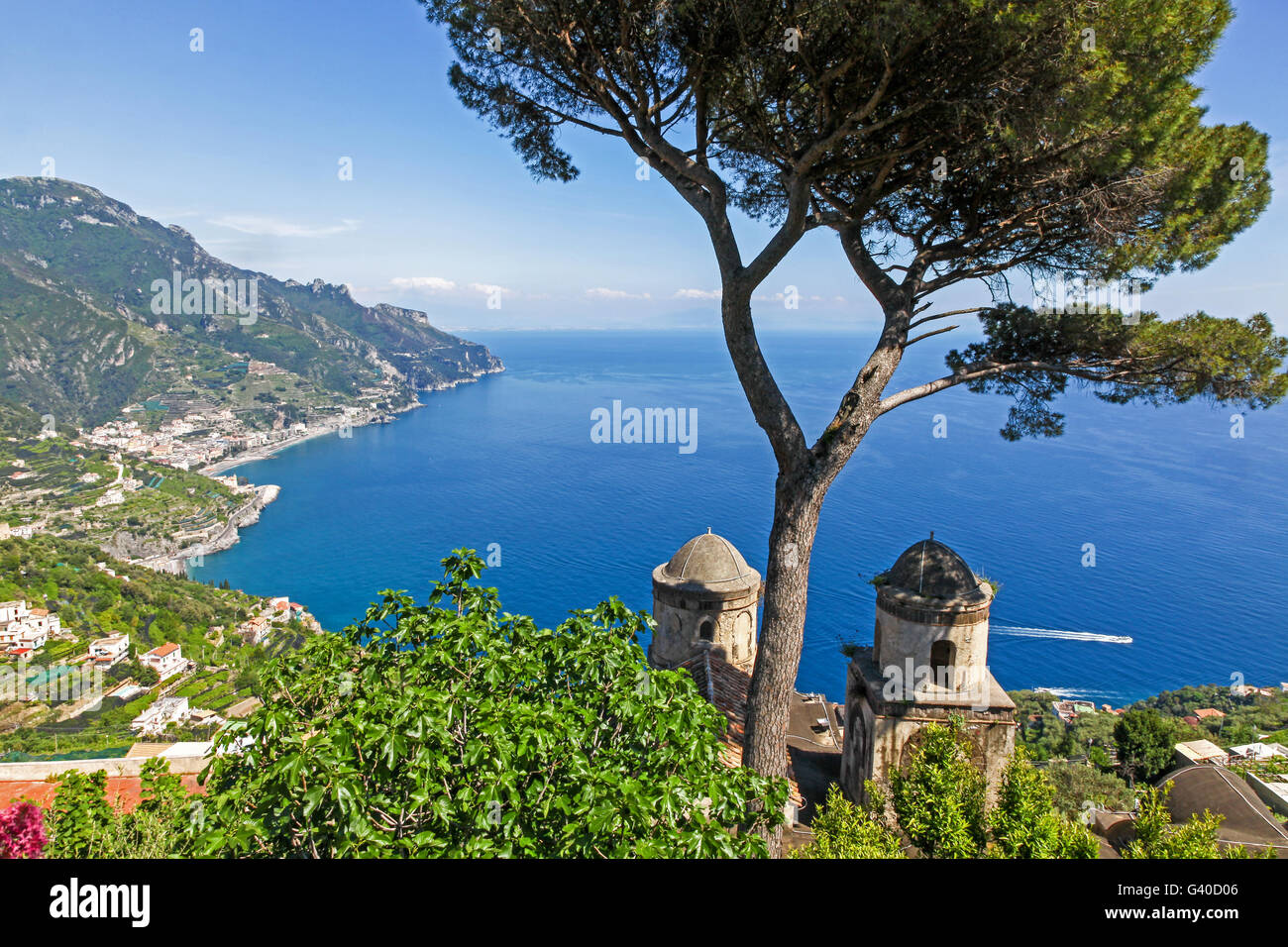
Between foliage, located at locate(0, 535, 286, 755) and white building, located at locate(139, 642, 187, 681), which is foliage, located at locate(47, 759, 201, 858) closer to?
foliage, located at locate(0, 535, 286, 755)

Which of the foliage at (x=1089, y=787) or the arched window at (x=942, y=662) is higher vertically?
the arched window at (x=942, y=662)

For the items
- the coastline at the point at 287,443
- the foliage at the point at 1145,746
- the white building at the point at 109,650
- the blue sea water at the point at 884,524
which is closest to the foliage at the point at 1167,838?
the foliage at the point at 1145,746

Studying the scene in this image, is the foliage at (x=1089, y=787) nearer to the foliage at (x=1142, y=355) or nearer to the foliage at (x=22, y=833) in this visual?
the foliage at (x=1142, y=355)

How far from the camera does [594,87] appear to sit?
6891 mm

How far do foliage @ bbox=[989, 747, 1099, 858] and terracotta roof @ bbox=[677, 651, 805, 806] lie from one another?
318 cm

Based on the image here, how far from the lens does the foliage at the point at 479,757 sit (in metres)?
3.40

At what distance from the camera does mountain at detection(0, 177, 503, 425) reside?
101438mm

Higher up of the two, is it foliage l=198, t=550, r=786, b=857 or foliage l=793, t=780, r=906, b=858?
foliage l=198, t=550, r=786, b=857

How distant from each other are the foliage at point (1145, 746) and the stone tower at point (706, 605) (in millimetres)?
17104

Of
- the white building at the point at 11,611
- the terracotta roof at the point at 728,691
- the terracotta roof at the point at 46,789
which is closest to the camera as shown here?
the terracotta roof at the point at 46,789

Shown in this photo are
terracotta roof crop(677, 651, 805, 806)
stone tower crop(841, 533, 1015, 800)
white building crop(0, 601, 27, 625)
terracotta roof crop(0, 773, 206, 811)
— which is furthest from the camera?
white building crop(0, 601, 27, 625)

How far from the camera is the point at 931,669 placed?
30.3 ft

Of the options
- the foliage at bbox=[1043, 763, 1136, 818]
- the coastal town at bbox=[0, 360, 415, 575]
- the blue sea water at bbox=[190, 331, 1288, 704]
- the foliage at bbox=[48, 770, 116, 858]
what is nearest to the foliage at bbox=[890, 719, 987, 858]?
the foliage at bbox=[48, 770, 116, 858]
